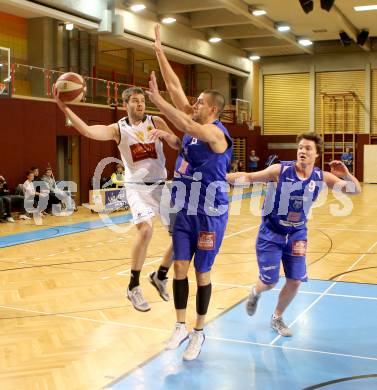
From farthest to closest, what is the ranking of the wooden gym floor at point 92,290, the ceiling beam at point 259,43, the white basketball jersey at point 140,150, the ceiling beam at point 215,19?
1. the ceiling beam at point 259,43
2. the ceiling beam at point 215,19
3. the white basketball jersey at point 140,150
4. the wooden gym floor at point 92,290

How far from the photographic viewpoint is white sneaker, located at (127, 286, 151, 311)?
18.1ft

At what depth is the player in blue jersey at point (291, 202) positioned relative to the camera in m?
5.39

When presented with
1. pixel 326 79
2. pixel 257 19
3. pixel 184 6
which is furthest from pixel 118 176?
pixel 326 79

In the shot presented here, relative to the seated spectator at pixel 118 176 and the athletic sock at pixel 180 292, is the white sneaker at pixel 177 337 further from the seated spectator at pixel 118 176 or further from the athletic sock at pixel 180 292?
the seated spectator at pixel 118 176

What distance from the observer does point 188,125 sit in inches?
173

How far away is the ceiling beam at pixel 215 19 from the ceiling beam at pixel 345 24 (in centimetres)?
345

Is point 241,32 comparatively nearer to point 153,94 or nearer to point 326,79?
point 326,79

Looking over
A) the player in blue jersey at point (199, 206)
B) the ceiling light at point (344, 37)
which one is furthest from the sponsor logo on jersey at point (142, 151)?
the ceiling light at point (344, 37)

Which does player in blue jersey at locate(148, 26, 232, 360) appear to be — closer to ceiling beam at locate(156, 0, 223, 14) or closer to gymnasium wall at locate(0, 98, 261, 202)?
gymnasium wall at locate(0, 98, 261, 202)

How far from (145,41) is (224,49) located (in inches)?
279

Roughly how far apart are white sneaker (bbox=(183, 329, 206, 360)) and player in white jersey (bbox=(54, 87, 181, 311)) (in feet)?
2.15

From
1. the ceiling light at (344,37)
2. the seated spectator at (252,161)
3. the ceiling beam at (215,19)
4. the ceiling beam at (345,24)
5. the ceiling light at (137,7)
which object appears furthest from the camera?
the seated spectator at (252,161)

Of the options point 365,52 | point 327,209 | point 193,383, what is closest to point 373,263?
point 193,383

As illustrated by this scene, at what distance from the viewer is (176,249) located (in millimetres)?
4992
